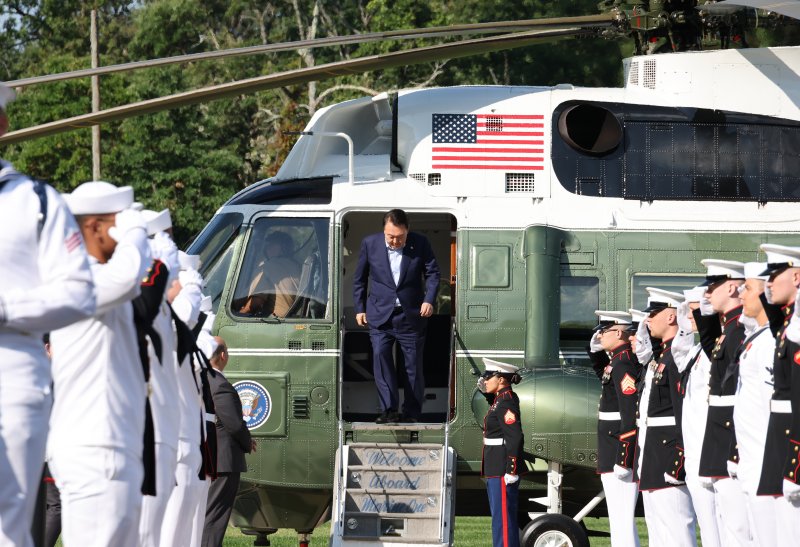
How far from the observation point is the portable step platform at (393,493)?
34.5ft

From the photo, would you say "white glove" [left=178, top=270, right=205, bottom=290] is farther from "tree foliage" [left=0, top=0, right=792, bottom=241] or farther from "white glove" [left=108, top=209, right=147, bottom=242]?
"tree foliage" [left=0, top=0, right=792, bottom=241]

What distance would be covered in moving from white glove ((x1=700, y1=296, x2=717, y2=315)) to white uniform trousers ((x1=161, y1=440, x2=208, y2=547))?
10.3 feet

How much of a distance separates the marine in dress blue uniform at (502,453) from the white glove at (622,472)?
0.80 meters

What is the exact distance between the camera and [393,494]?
35.0 ft

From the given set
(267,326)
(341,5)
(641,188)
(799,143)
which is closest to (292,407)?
(267,326)

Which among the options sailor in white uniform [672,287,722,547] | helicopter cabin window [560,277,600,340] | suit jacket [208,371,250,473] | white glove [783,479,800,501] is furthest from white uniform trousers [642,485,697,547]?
suit jacket [208,371,250,473]

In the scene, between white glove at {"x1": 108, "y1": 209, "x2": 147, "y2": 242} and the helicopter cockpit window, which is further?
the helicopter cockpit window

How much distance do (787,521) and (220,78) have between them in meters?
30.0

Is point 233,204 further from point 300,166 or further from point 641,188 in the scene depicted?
point 641,188

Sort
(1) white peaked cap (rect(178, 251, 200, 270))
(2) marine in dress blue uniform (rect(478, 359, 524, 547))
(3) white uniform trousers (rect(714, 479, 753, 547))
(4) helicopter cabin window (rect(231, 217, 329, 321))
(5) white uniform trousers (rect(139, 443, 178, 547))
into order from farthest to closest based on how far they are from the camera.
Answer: (4) helicopter cabin window (rect(231, 217, 329, 321))
(2) marine in dress blue uniform (rect(478, 359, 524, 547))
(3) white uniform trousers (rect(714, 479, 753, 547))
(1) white peaked cap (rect(178, 251, 200, 270))
(5) white uniform trousers (rect(139, 443, 178, 547))

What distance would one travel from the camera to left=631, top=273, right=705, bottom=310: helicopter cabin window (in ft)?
36.9

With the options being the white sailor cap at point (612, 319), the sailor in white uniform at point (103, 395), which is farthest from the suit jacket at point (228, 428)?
the sailor in white uniform at point (103, 395)

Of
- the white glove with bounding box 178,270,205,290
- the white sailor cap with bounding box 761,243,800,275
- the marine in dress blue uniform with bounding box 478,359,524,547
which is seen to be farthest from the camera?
the marine in dress blue uniform with bounding box 478,359,524,547

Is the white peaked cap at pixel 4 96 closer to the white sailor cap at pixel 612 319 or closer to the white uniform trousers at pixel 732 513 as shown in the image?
the white uniform trousers at pixel 732 513
